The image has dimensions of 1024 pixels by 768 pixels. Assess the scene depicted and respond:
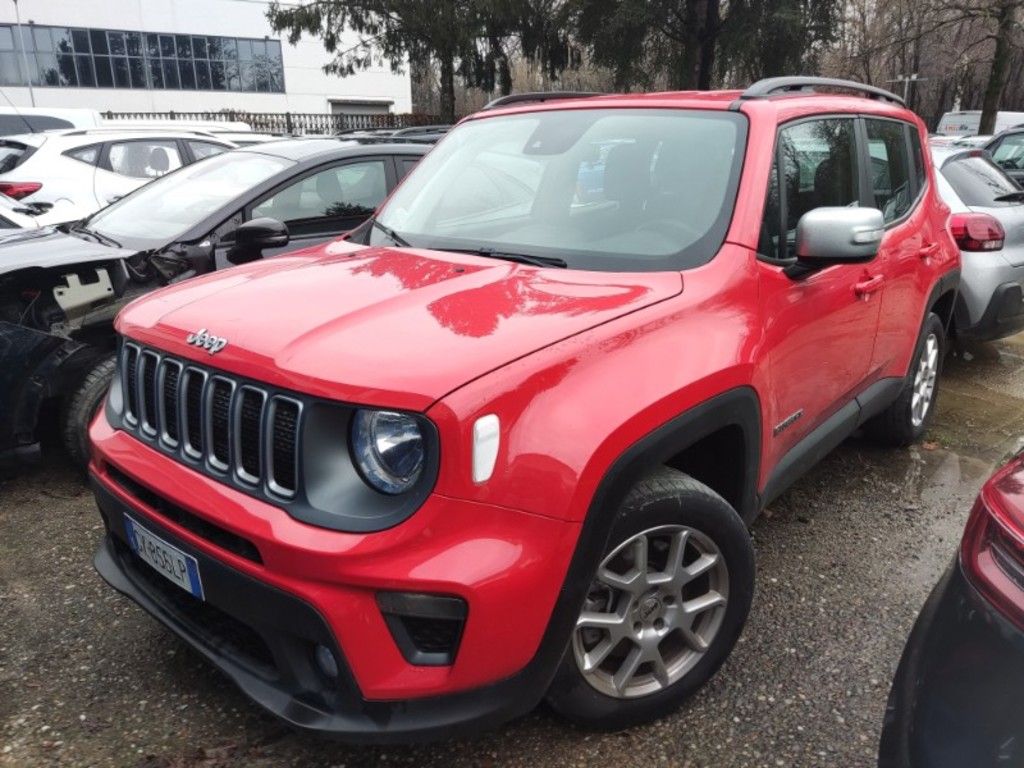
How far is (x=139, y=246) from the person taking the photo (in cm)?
442

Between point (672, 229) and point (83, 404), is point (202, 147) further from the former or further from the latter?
point (672, 229)

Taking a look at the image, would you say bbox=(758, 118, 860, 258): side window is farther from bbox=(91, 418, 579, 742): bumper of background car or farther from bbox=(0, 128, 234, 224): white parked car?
bbox=(0, 128, 234, 224): white parked car

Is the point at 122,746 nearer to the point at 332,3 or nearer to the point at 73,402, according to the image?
the point at 73,402

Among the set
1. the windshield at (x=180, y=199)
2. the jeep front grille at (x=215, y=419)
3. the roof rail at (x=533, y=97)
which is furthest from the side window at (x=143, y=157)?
the jeep front grille at (x=215, y=419)

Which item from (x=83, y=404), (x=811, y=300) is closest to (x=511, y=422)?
(x=811, y=300)

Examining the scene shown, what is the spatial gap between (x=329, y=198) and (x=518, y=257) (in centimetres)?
281

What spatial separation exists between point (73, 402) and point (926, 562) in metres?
3.86

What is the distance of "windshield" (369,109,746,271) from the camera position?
104 inches

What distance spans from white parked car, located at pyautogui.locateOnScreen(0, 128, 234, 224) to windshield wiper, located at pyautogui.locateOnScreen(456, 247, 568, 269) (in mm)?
5927

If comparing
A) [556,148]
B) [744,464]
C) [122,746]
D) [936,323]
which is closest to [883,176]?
[936,323]

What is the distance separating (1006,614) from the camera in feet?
4.48

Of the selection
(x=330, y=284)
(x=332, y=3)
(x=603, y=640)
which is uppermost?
(x=332, y=3)

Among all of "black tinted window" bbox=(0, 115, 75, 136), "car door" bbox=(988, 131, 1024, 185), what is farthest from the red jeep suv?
"black tinted window" bbox=(0, 115, 75, 136)

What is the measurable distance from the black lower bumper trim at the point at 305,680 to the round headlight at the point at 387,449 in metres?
0.32
